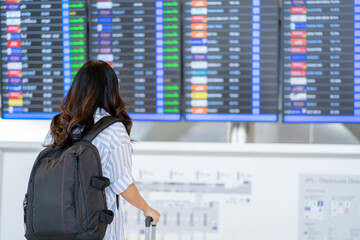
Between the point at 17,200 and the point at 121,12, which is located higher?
the point at 121,12

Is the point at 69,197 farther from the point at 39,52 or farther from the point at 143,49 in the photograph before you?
the point at 39,52

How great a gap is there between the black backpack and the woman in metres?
0.07

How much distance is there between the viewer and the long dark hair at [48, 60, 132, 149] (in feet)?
6.41

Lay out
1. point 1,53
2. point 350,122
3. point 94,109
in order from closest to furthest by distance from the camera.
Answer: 1. point 94,109
2. point 350,122
3. point 1,53

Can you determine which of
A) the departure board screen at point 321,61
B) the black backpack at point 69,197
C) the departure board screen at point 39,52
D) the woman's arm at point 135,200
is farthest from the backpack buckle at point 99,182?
the departure board screen at point 321,61

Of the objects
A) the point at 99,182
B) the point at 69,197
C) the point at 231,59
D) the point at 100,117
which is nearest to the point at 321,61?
the point at 231,59

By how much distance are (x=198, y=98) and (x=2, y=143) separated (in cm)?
135

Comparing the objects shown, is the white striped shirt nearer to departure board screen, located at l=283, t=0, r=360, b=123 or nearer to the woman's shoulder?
the woman's shoulder

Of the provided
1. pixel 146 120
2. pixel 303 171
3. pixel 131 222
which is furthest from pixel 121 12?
pixel 303 171

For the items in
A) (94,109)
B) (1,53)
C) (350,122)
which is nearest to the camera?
(94,109)

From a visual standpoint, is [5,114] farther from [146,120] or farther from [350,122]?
[350,122]

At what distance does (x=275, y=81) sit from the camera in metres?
2.92

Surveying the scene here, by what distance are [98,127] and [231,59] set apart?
126cm

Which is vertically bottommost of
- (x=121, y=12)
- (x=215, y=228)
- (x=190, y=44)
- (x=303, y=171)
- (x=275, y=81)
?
(x=215, y=228)
